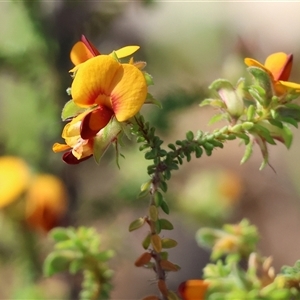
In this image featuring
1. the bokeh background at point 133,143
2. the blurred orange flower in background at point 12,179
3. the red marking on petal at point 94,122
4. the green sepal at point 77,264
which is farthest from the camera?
the bokeh background at point 133,143

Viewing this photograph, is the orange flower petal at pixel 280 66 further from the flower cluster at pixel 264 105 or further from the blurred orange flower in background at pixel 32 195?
the blurred orange flower in background at pixel 32 195

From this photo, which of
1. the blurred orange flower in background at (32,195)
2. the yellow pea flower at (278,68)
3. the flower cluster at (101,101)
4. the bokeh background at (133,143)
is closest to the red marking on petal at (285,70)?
the yellow pea flower at (278,68)

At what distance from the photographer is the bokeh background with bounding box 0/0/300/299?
70 cm

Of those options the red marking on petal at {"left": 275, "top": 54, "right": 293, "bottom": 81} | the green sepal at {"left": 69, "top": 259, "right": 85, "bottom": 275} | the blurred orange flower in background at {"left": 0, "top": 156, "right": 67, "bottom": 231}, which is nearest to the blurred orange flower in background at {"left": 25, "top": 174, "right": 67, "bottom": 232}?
the blurred orange flower in background at {"left": 0, "top": 156, "right": 67, "bottom": 231}

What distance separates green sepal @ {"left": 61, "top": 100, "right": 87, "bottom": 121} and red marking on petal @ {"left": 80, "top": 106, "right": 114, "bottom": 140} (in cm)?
3

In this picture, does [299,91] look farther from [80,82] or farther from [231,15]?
[231,15]

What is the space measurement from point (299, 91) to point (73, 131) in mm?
167

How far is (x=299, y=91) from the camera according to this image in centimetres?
31

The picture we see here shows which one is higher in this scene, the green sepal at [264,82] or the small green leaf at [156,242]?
the green sepal at [264,82]

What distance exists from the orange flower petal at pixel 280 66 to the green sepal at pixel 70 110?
149 millimetres

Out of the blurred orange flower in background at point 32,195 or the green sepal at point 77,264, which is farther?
the blurred orange flower in background at point 32,195

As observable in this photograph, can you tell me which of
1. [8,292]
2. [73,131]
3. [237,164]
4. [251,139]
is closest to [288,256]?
[237,164]

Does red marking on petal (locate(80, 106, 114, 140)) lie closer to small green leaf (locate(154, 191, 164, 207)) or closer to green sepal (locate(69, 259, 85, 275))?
small green leaf (locate(154, 191, 164, 207))

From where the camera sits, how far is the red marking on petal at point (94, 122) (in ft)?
0.85
